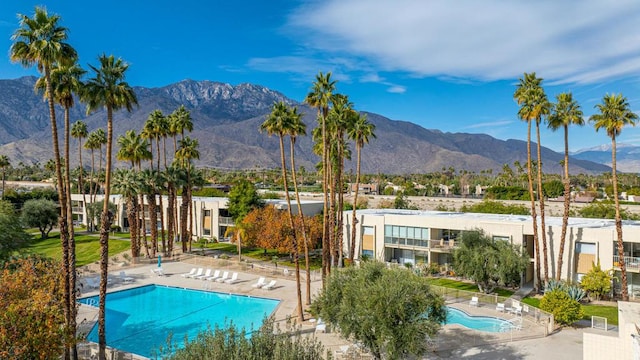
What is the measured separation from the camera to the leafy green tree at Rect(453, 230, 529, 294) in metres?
32.1

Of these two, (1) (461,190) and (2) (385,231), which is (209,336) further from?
(1) (461,190)

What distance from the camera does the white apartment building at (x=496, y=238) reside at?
32.7 m

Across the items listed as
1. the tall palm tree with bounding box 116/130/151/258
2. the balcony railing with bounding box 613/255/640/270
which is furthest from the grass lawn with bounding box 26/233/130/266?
the balcony railing with bounding box 613/255/640/270

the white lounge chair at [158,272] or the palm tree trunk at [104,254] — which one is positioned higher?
the palm tree trunk at [104,254]

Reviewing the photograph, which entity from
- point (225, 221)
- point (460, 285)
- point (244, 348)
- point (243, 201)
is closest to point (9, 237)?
point (243, 201)

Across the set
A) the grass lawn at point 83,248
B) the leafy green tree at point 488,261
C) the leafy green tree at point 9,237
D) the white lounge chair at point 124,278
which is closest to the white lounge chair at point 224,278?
the white lounge chair at point 124,278

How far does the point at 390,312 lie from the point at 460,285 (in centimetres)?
2130

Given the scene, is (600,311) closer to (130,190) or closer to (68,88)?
(68,88)

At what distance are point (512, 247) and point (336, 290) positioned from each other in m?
19.6

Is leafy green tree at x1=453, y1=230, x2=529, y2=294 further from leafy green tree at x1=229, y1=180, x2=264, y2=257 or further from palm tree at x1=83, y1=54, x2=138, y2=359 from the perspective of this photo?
leafy green tree at x1=229, y1=180, x2=264, y2=257

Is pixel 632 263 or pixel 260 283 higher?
pixel 632 263

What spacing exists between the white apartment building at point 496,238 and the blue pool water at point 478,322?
33.2 ft

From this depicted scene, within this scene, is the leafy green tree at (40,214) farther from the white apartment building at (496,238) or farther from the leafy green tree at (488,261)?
the leafy green tree at (488,261)

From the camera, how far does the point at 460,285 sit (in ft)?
118
